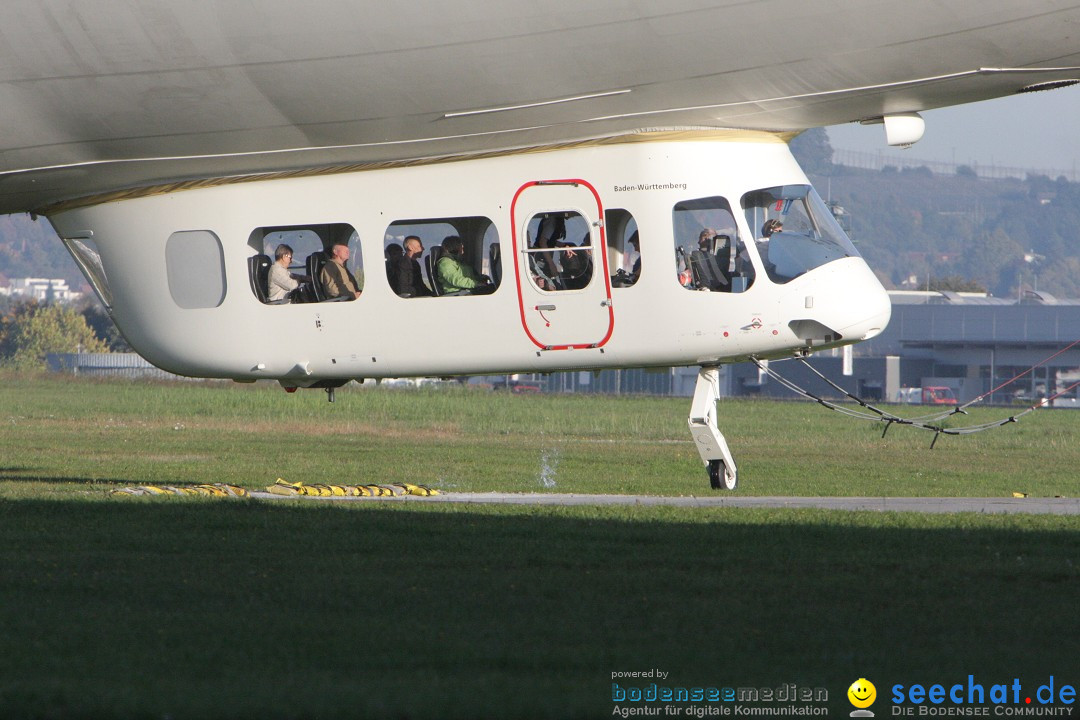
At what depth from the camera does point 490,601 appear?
978 cm

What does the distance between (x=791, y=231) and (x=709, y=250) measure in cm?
102

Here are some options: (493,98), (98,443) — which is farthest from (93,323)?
(493,98)

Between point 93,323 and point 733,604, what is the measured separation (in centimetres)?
17592

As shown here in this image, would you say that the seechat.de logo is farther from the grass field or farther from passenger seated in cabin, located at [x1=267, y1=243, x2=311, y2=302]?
passenger seated in cabin, located at [x1=267, y1=243, x2=311, y2=302]

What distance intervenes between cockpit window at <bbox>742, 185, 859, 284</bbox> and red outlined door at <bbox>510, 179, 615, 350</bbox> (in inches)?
68.2

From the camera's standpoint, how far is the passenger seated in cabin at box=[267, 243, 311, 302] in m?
14.9

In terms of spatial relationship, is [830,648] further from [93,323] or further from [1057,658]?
[93,323]

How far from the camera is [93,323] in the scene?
175 m

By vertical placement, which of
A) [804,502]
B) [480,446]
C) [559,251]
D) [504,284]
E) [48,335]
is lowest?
[480,446]

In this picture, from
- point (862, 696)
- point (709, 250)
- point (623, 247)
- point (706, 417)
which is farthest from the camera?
point (706, 417)

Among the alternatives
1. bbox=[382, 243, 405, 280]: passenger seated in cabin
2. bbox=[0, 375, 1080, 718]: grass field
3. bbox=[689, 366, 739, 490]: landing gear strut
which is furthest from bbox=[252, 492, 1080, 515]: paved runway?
bbox=[382, 243, 405, 280]: passenger seated in cabin

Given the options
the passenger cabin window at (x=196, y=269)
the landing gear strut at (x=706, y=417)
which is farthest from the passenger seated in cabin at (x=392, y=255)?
the landing gear strut at (x=706, y=417)

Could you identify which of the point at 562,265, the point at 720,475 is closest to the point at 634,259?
the point at 562,265

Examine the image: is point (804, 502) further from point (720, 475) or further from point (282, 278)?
point (282, 278)
